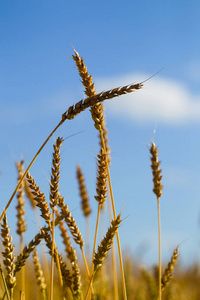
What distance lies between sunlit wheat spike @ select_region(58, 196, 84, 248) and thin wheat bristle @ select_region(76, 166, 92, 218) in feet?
2.74

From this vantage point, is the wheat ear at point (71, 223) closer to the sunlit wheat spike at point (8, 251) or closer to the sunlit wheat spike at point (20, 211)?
the sunlit wheat spike at point (8, 251)

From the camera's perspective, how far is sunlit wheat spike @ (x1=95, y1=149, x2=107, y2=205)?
196 cm

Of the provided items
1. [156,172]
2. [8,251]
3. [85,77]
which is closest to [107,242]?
[8,251]

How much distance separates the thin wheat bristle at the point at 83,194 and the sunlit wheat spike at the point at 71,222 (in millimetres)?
834

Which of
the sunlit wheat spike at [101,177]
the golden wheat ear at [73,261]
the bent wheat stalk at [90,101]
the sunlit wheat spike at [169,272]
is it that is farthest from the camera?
the sunlit wheat spike at [169,272]

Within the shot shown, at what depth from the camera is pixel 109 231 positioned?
1903 mm

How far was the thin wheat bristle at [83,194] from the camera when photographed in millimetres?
2912

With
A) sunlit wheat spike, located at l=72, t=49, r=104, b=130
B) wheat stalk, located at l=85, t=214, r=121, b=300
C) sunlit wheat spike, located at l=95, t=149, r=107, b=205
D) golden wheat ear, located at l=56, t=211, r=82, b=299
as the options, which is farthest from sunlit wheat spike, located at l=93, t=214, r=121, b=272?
sunlit wheat spike, located at l=72, t=49, r=104, b=130

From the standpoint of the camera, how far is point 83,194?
9.63ft

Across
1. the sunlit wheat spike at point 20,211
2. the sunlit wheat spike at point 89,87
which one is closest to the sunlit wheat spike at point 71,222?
the sunlit wheat spike at point 89,87

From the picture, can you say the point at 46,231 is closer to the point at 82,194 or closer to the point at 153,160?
the point at 153,160

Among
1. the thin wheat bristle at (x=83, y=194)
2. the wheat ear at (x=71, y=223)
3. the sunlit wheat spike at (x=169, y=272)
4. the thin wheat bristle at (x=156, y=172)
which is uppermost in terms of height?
the thin wheat bristle at (x=83, y=194)

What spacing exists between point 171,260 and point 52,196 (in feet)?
3.40

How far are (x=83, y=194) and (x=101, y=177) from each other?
99cm
